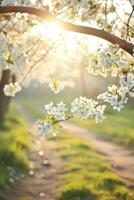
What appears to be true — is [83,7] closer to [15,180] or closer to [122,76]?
[122,76]

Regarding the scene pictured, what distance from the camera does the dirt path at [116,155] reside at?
1966 cm

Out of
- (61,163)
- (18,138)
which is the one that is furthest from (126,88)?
(18,138)

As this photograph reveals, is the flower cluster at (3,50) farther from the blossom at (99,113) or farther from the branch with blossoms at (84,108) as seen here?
the blossom at (99,113)

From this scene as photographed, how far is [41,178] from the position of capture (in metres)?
17.8

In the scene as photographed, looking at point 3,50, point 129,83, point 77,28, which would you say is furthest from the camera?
point 3,50

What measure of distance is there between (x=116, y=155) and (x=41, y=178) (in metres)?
6.58

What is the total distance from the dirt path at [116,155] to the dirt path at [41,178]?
1.98 metres

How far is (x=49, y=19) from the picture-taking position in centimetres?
852

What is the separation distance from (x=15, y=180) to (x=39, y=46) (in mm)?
6009

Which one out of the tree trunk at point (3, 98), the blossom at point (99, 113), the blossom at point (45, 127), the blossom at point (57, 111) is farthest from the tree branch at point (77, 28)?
the tree trunk at point (3, 98)

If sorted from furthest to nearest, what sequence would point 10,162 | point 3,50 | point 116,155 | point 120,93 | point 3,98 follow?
1. point 3,98
2. point 116,155
3. point 10,162
4. point 3,50
5. point 120,93

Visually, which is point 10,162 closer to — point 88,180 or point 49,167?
point 49,167

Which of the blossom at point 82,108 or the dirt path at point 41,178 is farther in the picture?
the dirt path at point 41,178

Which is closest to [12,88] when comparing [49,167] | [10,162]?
[10,162]
